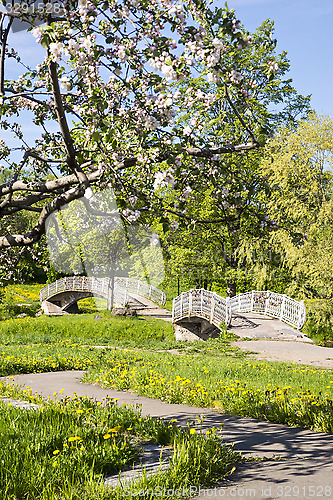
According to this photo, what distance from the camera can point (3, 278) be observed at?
1088 cm

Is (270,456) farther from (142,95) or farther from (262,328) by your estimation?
(262,328)

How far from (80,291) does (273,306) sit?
57.8 ft

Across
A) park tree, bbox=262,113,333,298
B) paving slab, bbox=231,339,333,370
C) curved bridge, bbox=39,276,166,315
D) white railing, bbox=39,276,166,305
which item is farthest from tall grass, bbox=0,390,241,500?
curved bridge, bbox=39,276,166,315

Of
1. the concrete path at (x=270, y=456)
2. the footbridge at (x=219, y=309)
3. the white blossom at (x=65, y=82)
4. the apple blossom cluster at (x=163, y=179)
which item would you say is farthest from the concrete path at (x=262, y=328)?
the white blossom at (x=65, y=82)

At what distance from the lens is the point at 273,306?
2266 centimetres

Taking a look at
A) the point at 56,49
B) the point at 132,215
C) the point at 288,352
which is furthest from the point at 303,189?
the point at 56,49

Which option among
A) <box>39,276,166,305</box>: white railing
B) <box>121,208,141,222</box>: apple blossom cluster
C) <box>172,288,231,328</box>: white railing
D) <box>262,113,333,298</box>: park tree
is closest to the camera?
<box>121,208,141,222</box>: apple blossom cluster

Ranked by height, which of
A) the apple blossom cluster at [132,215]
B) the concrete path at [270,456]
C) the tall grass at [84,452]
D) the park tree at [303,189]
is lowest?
the concrete path at [270,456]

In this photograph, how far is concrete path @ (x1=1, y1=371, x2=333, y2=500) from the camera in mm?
3428

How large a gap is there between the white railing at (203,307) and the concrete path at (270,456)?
1364 cm

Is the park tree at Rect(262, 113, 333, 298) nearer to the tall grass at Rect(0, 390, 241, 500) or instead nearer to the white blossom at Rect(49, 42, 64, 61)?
the tall grass at Rect(0, 390, 241, 500)

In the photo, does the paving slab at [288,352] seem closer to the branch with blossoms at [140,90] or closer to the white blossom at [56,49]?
the branch with blossoms at [140,90]

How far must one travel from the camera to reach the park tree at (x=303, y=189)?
22.3m

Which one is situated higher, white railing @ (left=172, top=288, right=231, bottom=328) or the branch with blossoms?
the branch with blossoms
